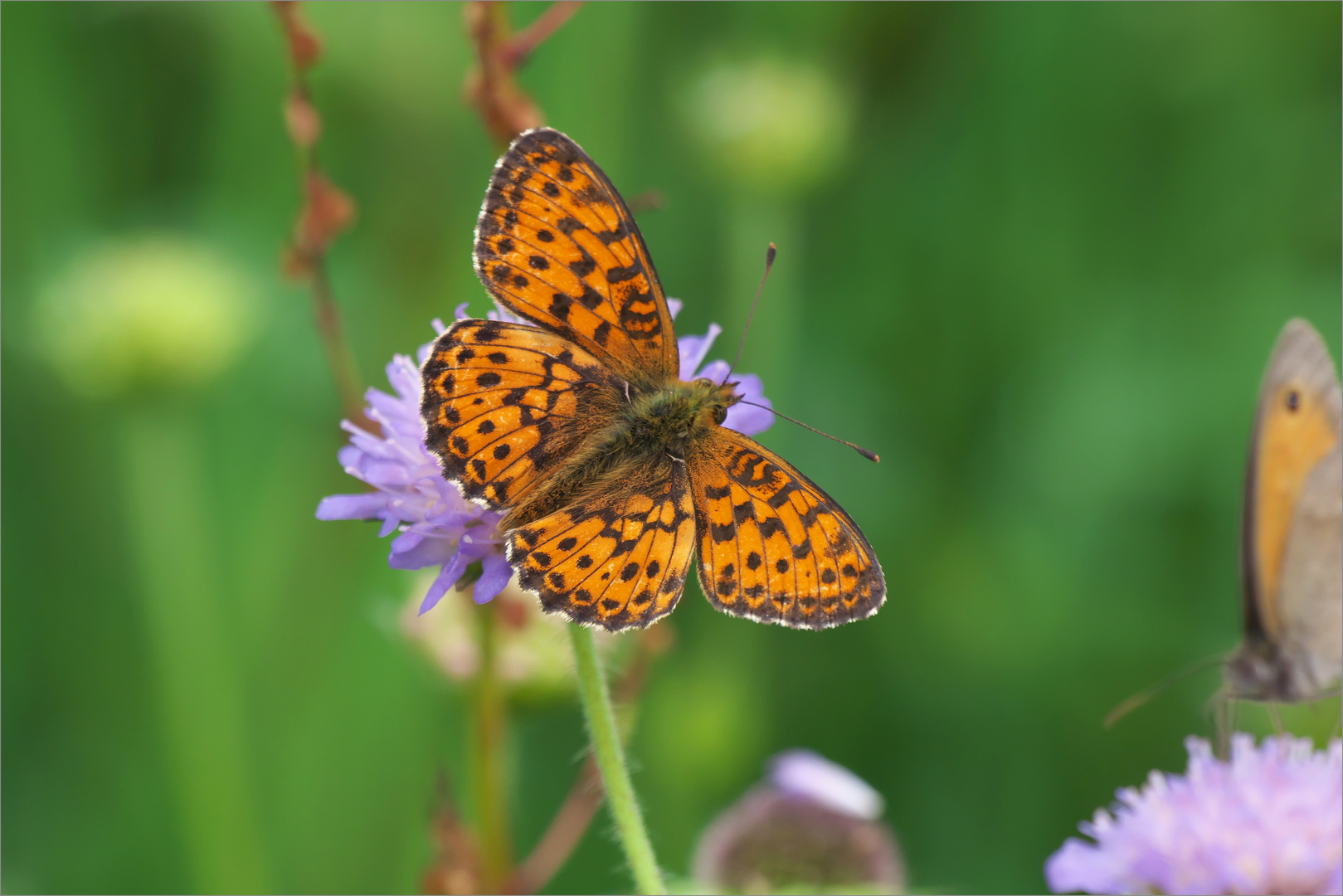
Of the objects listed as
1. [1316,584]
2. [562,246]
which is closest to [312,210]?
[562,246]

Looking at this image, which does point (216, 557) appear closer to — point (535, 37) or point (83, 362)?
point (83, 362)

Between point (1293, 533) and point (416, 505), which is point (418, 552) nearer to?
point (416, 505)

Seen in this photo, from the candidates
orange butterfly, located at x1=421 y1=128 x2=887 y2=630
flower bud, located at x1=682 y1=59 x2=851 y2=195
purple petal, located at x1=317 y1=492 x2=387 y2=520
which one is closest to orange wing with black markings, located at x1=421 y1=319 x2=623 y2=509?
orange butterfly, located at x1=421 y1=128 x2=887 y2=630

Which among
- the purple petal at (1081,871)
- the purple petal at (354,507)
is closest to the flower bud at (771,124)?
the purple petal at (354,507)

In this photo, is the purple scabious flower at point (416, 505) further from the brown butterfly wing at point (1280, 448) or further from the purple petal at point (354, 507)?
the brown butterfly wing at point (1280, 448)

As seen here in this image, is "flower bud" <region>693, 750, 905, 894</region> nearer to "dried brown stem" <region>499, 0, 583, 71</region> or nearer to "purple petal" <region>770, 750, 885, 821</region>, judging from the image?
"purple petal" <region>770, 750, 885, 821</region>

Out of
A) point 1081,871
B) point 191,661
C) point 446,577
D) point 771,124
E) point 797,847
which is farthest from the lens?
point 771,124
